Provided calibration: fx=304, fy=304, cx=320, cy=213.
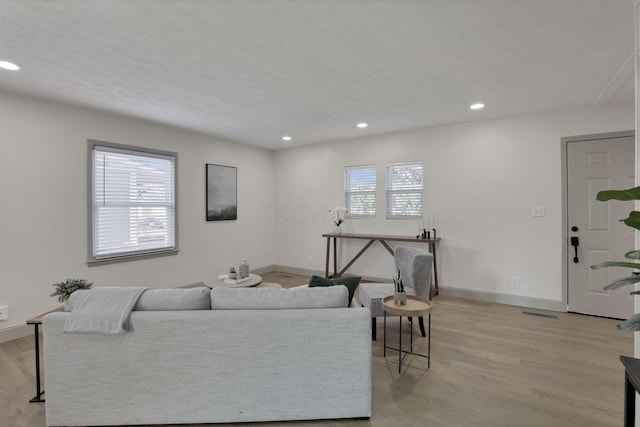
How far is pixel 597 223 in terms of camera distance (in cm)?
351

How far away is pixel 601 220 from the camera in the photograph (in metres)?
3.49

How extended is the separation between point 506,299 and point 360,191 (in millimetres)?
2616

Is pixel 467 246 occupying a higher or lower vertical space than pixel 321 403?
higher

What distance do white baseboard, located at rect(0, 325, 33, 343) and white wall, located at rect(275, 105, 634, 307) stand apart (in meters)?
4.12

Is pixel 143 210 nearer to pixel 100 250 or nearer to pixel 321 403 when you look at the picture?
pixel 100 250

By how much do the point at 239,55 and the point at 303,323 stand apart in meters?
2.01

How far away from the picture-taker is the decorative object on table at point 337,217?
5.30m

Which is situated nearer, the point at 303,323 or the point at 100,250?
the point at 303,323

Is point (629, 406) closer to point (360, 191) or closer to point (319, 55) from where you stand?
point (319, 55)

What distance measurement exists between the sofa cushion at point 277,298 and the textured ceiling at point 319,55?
170 cm

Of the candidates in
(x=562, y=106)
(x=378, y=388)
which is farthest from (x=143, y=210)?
(x=562, y=106)

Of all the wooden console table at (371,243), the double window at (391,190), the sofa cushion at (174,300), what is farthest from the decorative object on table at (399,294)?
the double window at (391,190)

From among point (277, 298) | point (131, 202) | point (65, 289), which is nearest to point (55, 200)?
point (131, 202)

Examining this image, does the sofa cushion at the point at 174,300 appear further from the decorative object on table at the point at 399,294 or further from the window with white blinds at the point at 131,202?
the window with white blinds at the point at 131,202
